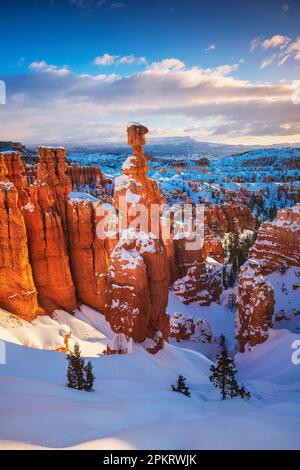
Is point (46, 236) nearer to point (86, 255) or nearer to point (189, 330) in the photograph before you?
point (86, 255)

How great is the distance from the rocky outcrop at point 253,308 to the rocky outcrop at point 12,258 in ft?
48.8

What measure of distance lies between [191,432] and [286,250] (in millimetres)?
31675

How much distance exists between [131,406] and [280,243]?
3093cm

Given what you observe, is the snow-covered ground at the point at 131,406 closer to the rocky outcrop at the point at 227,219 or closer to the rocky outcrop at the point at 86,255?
the rocky outcrop at the point at 86,255

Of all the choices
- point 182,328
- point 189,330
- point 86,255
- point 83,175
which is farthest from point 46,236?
point 83,175

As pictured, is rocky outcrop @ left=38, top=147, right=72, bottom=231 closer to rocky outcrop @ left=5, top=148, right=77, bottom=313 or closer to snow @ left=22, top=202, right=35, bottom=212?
rocky outcrop @ left=5, top=148, right=77, bottom=313

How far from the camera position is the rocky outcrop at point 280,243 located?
3469cm

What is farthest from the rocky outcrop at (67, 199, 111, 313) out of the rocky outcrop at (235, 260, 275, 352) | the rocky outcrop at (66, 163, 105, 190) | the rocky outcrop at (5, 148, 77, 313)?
the rocky outcrop at (66, 163, 105, 190)

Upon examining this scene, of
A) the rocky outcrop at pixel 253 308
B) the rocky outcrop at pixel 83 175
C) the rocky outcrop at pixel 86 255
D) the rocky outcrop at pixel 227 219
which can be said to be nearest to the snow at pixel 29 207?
the rocky outcrop at pixel 86 255

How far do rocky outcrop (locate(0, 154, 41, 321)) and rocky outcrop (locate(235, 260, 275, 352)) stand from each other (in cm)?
1487

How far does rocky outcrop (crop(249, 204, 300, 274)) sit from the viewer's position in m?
34.7

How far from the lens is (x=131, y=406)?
9.02 m

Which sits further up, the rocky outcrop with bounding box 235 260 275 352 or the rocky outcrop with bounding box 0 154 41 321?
the rocky outcrop with bounding box 0 154 41 321

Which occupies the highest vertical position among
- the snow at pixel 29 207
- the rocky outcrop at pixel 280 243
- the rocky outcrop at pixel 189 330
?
the snow at pixel 29 207
